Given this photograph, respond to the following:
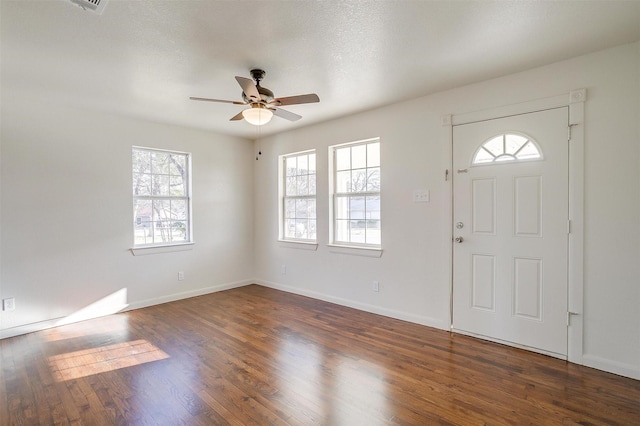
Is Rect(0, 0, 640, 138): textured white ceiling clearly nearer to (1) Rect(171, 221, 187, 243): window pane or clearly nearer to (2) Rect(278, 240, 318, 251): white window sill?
(1) Rect(171, 221, 187, 243): window pane

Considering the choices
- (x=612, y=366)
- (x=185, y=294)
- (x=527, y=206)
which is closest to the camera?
(x=612, y=366)

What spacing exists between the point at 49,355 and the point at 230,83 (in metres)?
2.97

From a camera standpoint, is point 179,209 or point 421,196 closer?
point 421,196

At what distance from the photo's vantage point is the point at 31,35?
2201 mm

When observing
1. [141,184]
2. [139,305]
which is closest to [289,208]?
[141,184]

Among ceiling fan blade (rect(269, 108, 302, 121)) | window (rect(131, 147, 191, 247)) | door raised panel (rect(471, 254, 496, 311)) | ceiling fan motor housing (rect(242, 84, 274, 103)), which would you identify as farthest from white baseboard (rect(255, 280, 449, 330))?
ceiling fan motor housing (rect(242, 84, 274, 103))

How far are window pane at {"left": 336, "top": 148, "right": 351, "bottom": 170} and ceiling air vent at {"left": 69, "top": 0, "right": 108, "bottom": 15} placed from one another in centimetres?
299

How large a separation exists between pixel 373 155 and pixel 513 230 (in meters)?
1.80

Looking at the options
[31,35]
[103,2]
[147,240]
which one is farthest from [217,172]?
[103,2]

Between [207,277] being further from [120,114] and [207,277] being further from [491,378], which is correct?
[491,378]

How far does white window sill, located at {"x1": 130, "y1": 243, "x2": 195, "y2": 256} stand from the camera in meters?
4.23

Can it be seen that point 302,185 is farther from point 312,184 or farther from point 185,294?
point 185,294

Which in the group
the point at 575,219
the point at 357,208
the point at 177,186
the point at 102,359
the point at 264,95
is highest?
the point at 264,95

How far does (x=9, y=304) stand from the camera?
3320 mm
